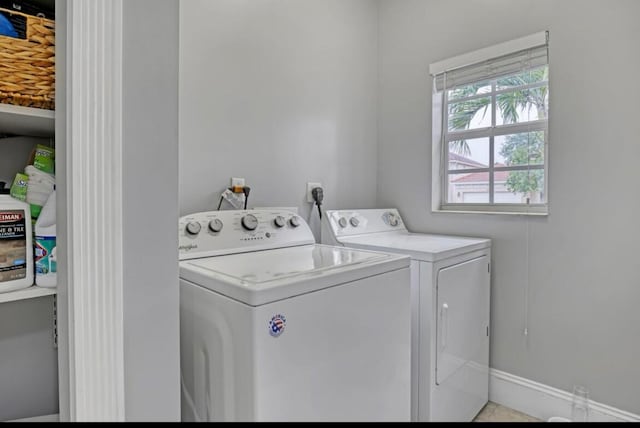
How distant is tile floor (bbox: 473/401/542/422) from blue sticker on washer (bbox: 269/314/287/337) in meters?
1.54

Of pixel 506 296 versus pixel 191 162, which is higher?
pixel 191 162

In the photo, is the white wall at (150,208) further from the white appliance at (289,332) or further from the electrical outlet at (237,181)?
the electrical outlet at (237,181)

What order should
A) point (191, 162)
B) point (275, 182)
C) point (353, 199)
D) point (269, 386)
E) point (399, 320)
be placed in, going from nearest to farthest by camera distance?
1. point (269, 386)
2. point (399, 320)
3. point (191, 162)
4. point (275, 182)
5. point (353, 199)

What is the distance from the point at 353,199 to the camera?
8.17ft

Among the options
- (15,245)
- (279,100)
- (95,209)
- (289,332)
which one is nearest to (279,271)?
(289,332)

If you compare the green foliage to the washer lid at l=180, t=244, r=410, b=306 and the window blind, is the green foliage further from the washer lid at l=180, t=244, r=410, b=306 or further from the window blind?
the washer lid at l=180, t=244, r=410, b=306

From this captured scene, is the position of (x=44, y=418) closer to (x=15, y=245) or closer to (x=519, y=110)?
(x=15, y=245)

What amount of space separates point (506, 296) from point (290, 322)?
1.56 metres

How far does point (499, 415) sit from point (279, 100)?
6.99 feet

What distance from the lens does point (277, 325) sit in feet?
3.28

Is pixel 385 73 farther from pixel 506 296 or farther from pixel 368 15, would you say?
pixel 506 296

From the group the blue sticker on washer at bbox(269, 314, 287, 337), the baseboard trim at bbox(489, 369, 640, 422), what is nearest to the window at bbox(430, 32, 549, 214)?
the baseboard trim at bbox(489, 369, 640, 422)

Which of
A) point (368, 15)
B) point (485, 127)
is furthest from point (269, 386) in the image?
point (368, 15)

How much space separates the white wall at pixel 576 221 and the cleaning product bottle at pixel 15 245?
6.76 feet
